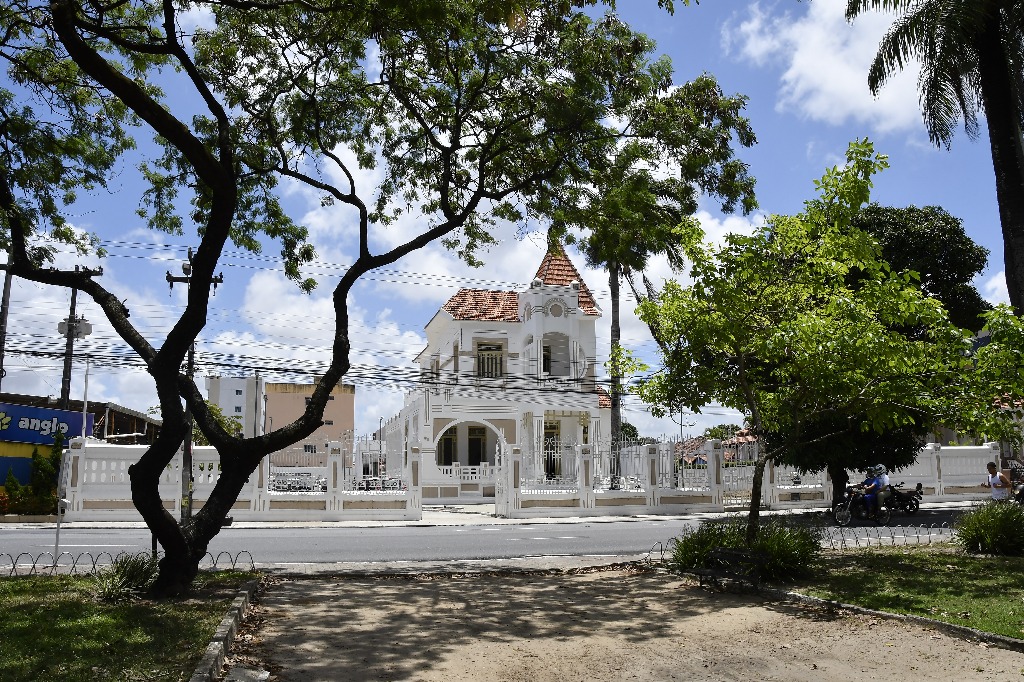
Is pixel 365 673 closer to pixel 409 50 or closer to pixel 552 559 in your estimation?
pixel 552 559

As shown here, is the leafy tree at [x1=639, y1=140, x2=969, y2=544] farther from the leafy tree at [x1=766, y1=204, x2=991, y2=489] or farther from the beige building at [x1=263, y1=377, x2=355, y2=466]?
the beige building at [x1=263, y1=377, x2=355, y2=466]

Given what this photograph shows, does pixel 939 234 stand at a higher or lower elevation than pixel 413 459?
higher

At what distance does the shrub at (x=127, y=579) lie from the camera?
8828 millimetres

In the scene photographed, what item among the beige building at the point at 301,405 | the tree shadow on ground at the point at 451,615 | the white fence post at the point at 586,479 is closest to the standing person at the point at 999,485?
the white fence post at the point at 586,479

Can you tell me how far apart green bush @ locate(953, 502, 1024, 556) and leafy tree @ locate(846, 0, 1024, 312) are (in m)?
3.62

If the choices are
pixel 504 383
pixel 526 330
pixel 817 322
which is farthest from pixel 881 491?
pixel 526 330

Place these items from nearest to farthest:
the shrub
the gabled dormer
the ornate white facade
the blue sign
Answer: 1. the shrub
2. the blue sign
3. the ornate white facade
4. the gabled dormer

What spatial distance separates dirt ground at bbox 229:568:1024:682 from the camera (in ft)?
21.8

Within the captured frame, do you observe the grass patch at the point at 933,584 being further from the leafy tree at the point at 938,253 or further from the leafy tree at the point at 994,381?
the leafy tree at the point at 938,253

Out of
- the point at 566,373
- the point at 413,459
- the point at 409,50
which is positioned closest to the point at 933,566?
the point at 409,50

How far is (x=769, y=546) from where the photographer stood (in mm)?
10719

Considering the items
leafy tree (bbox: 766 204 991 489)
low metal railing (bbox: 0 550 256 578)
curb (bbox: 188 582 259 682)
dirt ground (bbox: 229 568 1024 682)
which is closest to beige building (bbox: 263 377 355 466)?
leafy tree (bbox: 766 204 991 489)

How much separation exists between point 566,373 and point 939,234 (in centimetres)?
1638

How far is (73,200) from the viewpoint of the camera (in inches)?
510
